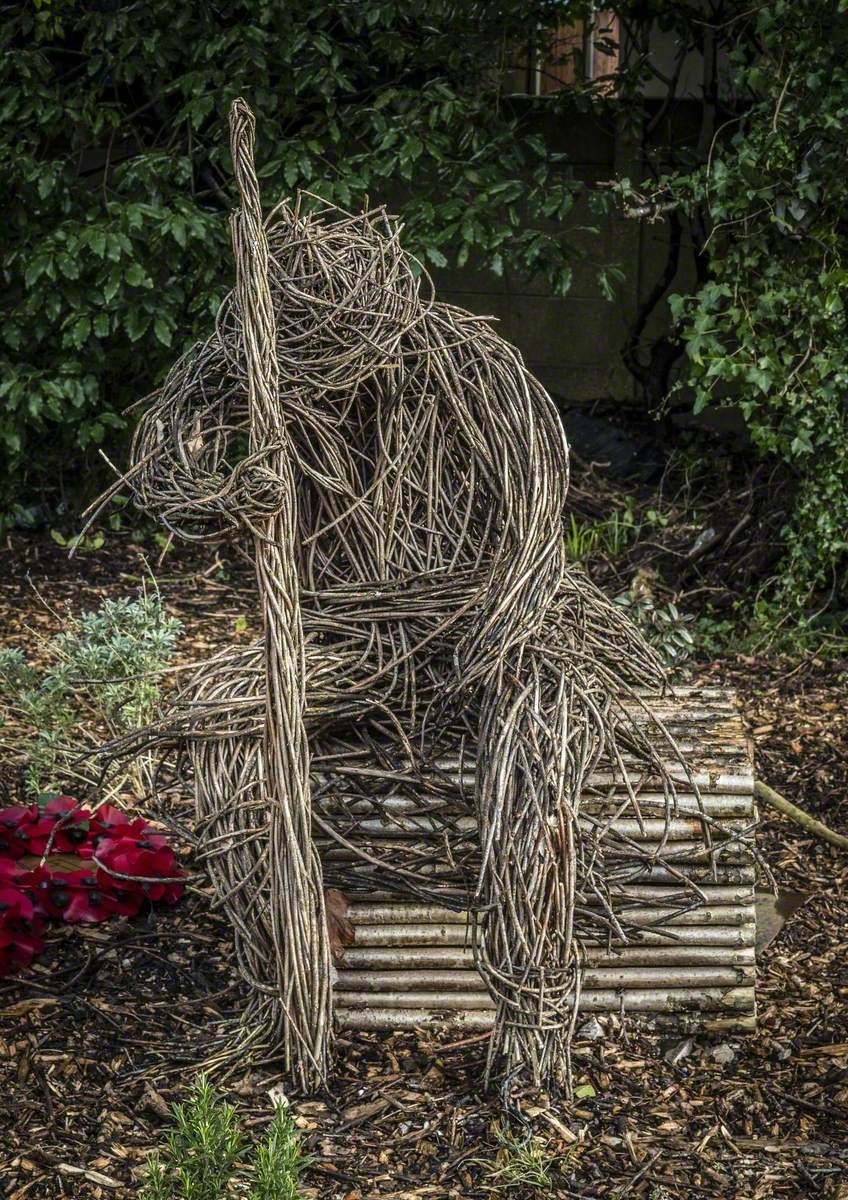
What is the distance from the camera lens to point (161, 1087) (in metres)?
2.53

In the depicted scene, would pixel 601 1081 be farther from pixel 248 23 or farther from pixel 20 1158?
pixel 248 23

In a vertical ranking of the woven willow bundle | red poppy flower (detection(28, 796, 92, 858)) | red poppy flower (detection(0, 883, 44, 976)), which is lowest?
red poppy flower (detection(0, 883, 44, 976))

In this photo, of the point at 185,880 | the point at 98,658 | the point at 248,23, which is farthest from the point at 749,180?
the point at 185,880

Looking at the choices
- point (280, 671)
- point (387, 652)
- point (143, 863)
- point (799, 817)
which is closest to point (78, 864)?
point (143, 863)

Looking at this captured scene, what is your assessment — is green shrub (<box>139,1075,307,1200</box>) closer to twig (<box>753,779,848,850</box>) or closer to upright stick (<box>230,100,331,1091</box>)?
upright stick (<box>230,100,331,1091</box>)

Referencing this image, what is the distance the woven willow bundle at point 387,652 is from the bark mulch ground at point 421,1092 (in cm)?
13

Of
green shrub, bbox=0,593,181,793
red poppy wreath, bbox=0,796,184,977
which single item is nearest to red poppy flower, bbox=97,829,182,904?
red poppy wreath, bbox=0,796,184,977

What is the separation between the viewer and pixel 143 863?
10.1 ft

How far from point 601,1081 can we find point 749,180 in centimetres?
342

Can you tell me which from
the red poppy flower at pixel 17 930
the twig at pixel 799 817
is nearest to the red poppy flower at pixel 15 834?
the red poppy flower at pixel 17 930

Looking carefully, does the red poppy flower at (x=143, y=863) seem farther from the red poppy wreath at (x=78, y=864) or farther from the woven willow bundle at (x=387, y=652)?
the woven willow bundle at (x=387, y=652)

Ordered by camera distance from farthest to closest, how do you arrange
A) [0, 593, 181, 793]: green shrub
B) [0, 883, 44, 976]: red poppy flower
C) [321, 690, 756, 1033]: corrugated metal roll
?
[0, 593, 181, 793]: green shrub, [0, 883, 44, 976]: red poppy flower, [321, 690, 756, 1033]: corrugated metal roll

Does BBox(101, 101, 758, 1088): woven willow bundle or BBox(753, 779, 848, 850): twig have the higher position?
BBox(101, 101, 758, 1088): woven willow bundle

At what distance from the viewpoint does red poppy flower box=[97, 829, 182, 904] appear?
3.06 metres
